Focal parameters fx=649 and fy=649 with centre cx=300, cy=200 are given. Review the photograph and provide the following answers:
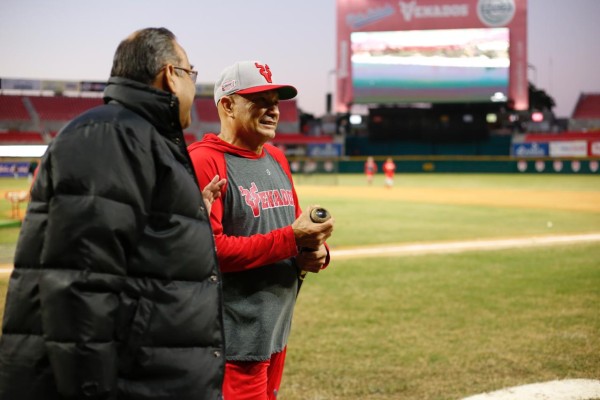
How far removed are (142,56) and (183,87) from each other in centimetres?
17

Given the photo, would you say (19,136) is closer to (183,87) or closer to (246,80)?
(246,80)

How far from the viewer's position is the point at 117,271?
5.81 ft

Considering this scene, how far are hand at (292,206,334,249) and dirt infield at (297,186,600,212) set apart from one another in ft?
61.8

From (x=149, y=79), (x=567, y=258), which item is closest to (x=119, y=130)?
(x=149, y=79)

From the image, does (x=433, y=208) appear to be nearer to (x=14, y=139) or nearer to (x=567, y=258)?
(x=567, y=258)

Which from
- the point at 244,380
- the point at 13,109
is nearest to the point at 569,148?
the point at 13,109

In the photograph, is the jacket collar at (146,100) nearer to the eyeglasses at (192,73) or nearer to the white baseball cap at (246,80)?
the eyeglasses at (192,73)

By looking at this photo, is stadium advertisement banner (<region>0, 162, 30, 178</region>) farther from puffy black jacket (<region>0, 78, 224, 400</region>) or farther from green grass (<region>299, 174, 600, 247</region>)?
puffy black jacket (<region>0, 78, 224, 400</region>)

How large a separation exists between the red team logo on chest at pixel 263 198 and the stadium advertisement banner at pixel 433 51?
44.2m

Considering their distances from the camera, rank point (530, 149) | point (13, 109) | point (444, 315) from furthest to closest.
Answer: point (13, 109) < point (530, 149) < point (444, 315)

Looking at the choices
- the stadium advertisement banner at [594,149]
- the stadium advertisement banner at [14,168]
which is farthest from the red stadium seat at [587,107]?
the stadium advertisement banner at [14,168]

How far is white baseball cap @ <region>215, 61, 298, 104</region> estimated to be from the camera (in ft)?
9.34

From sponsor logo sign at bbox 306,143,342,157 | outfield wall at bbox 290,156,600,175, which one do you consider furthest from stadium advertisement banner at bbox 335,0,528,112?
sponsor logo sign at bbox 306,143,342,157

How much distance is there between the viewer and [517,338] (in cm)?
591
